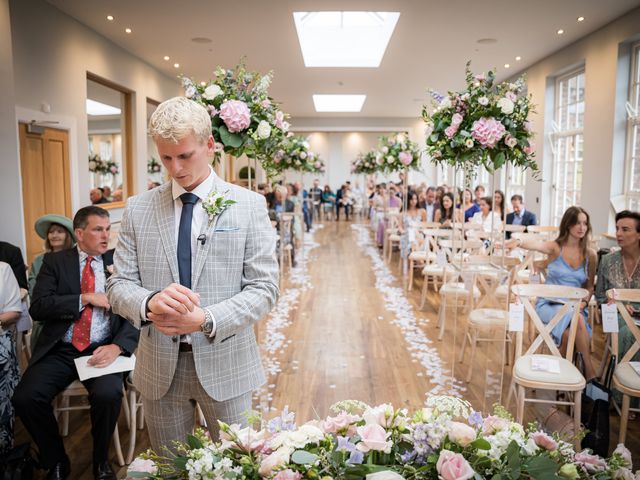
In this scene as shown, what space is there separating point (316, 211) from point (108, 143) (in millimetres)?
13662

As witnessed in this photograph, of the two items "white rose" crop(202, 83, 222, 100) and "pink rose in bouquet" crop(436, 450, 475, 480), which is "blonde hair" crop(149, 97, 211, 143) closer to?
"pink rose in bouquet" crop(436, 450, 475, 480)

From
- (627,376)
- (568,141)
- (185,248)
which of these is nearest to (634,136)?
(568,141)

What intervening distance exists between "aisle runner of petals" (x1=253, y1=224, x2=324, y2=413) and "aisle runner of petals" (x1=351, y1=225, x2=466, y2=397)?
1.19m

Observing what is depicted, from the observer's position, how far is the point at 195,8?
6.89 meters

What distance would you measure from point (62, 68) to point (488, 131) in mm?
5460

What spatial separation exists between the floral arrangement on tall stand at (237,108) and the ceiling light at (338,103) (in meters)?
12.5

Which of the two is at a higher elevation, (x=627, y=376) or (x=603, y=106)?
(x=603, y=106)

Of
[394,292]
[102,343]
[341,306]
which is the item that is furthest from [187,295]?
[394,292]

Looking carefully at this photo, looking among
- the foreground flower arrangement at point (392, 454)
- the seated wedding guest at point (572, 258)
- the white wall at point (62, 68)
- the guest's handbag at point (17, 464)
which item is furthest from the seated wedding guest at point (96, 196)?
the foreground flower arrangement at point (392, 454)

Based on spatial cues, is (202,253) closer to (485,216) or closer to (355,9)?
(355,9)

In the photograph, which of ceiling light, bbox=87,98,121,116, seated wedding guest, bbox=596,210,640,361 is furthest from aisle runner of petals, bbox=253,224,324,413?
ceiling light, bbox=87,98,121,116

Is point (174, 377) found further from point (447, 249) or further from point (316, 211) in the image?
point (316, 211)

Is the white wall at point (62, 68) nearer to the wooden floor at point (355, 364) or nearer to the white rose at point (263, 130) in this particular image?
the white rose at point (263, 130)

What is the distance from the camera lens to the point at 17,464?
2.81m
